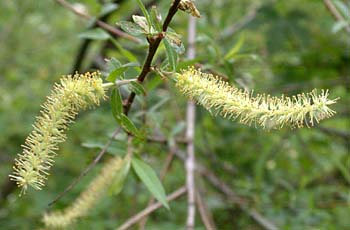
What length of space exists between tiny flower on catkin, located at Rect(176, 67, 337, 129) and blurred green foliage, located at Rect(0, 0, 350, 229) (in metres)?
1.15

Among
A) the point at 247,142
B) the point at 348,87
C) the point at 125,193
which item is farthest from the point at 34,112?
the point at 348,87

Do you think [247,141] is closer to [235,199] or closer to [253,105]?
[235,199]

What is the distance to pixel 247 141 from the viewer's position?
2520mm

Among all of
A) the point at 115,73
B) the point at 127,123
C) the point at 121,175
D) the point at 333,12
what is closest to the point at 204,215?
the point at 121,175

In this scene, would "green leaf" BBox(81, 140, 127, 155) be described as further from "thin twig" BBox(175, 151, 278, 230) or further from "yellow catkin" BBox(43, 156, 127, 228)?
"thin twig" BBox(175, 151, 278, 230)

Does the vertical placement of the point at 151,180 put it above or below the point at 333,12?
below

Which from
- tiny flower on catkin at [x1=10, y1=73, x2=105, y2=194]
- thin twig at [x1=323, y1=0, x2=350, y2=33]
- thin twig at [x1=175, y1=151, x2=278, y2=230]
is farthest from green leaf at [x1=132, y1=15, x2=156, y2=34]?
thin twig at [x1=175, y1=151, x2=278, y2=230]

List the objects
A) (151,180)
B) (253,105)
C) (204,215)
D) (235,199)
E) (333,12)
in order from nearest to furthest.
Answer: (253,105) → (151,180) → (204,215) → (333,12) → (235,199)

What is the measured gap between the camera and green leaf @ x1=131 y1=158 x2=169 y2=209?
1.17m

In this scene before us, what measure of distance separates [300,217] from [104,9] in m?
1.11

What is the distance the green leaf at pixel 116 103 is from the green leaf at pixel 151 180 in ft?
0.74

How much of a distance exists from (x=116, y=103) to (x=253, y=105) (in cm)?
28

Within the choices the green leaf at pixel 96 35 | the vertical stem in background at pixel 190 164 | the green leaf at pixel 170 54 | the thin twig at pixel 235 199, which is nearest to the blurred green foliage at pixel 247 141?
the thin twig at pixel 235 199

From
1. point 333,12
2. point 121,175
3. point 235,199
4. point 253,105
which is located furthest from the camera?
point 235,199
